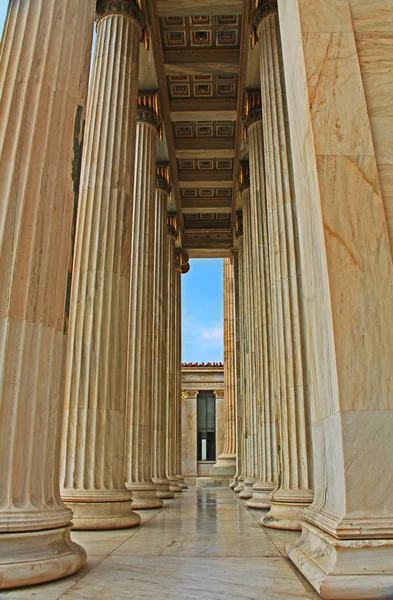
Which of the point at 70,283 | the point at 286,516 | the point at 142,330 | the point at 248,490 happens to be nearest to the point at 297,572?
the point at 286,516

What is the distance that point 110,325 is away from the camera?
19.6 m

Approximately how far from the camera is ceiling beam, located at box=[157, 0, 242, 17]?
32.6 m

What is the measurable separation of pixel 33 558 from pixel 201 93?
3830 centimetres

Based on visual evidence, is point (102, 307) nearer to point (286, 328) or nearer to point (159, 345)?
point (286, 328)

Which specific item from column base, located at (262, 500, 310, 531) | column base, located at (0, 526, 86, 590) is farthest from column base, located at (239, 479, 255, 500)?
column base, located at (0, 526, 86, 590)

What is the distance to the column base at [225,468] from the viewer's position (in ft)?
191

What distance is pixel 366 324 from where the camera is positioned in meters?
9.05

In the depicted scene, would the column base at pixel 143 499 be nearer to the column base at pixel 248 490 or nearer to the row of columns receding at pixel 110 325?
the row of columns receding at pixel 110 325

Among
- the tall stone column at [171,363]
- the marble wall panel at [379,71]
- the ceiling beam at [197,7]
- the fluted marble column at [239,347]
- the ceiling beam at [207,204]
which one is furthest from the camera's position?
the ceiling beam at [207,204]

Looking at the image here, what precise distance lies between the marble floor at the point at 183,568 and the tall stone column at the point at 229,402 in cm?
4234

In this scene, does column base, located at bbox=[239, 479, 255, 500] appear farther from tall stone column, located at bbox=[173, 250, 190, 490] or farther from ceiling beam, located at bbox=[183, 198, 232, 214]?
ceiling beam, located at bbox=[183, 198, 232, 214]

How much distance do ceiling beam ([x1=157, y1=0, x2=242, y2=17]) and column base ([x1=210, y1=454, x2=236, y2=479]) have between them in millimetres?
44241

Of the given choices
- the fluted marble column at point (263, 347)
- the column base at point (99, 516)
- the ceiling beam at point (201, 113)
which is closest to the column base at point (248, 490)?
the fluted marble column at point (263, 347)

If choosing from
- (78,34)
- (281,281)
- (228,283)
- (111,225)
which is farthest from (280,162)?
(228,283)
